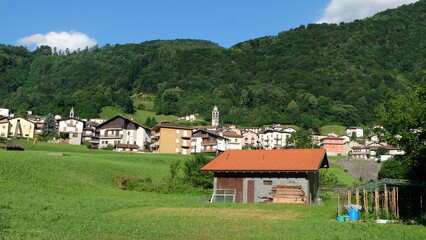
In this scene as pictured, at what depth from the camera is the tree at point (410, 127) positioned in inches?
1007

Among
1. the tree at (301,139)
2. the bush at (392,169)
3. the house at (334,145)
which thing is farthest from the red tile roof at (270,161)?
the house at (334,145)

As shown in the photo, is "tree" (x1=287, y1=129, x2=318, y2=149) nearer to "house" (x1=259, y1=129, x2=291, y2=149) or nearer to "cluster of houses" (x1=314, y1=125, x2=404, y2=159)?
"cluster of houses" (x1=314, y1=125, x2=404, y2=159)

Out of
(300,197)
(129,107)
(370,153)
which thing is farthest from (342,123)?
(300,197)

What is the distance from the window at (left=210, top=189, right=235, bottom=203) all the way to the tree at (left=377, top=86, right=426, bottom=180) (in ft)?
47.9

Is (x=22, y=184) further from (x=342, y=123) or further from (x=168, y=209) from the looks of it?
(x=342, y=123)

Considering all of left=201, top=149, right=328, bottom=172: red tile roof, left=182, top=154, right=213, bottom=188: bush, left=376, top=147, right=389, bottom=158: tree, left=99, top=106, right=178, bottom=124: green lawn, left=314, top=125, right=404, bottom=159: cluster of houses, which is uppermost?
left=99, top=106, right=178, bottom=124: green lawn

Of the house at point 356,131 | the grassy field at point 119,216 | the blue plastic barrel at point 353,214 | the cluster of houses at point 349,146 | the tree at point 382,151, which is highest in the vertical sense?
the house at point 356,131

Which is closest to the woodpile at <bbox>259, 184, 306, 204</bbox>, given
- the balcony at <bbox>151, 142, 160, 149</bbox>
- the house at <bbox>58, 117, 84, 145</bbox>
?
the balcony at <bbox>151, 142, 160, 149</bbox>

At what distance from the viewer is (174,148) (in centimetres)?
9869

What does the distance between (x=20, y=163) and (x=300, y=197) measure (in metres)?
26.9

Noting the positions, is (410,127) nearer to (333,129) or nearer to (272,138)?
(272,138)

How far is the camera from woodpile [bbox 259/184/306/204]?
36.4 meters

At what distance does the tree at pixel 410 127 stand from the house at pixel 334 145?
11447cm

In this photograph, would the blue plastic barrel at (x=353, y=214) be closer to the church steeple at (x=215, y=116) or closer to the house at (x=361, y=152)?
the house at (x=361, y=152)
